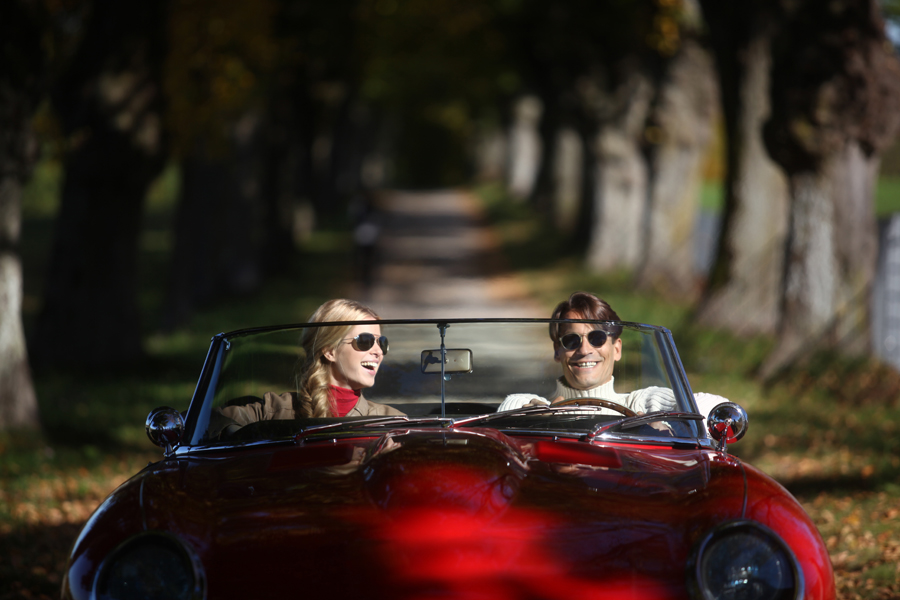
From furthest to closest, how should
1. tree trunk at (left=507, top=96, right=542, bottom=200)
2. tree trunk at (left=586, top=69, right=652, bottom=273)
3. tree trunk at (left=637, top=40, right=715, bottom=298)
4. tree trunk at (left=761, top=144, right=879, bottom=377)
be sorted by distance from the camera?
tree trunk at (left=507, top=96, right=542, bottom=200)
tree trunk at (left=586, top=69, right=652, bottom=273)
tree trunk at (left=637, top=40, right=715, bottom=298)
tree trunk at (left=761, top=144, right=879, bottom=377)

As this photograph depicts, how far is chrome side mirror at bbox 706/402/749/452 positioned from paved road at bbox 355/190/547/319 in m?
8.20

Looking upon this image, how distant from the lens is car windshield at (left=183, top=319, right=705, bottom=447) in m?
3.72

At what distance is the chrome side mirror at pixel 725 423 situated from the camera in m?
3.65

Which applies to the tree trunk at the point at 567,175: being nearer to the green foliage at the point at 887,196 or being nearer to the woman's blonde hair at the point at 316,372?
the green foliage at the point at 887,196

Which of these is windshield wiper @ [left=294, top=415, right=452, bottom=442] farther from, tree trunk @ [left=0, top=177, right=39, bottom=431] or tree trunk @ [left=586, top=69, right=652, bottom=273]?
tree trunk @ [left=586, top=69, right=652, bottom=273]

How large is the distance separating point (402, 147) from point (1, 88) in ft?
229

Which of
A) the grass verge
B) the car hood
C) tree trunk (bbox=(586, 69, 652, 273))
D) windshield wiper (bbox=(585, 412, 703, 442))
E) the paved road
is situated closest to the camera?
the car hood

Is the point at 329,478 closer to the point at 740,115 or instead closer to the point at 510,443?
the point at 510,443

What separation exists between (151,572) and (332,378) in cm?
125

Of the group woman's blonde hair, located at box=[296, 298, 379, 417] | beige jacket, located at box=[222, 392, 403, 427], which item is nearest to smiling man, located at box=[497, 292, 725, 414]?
beige jacket, located at box=[222, 392, 403, 427]

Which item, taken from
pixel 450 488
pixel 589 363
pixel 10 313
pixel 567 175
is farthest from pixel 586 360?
pixel 567 175

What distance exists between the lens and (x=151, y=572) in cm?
275

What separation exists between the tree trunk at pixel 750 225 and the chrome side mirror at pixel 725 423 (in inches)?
370

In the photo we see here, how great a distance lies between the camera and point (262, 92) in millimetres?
18812
